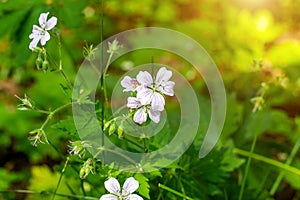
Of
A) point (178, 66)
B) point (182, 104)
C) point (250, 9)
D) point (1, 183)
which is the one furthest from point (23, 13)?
point (250, 9)

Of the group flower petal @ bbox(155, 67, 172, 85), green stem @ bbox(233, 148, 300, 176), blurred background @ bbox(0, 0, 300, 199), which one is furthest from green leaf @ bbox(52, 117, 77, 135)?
green stem @ bbox(233, 148, 300, 176)

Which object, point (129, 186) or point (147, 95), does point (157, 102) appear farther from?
point (129, 186)

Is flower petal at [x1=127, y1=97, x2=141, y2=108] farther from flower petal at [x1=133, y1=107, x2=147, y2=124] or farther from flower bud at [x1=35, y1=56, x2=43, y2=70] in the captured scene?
flower bud at [x1=35, y1=56, x2=43, y2=70]

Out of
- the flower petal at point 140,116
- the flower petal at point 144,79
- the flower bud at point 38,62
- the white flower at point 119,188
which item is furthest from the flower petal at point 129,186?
the flower bud at point 38,62

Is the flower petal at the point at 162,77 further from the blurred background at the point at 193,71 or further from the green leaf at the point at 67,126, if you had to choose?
the blurred background at the point at 193,71

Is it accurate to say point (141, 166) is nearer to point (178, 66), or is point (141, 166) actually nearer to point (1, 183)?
point (1, 183)

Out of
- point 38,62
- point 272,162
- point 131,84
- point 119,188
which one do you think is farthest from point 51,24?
point 272,162
